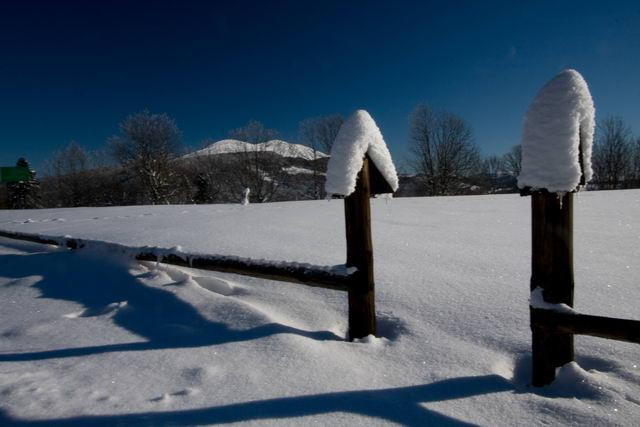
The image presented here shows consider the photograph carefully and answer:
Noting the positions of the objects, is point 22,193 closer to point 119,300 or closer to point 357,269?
point 119,300

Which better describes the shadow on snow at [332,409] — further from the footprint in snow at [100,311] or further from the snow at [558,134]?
the footprint in snow at [100,311]

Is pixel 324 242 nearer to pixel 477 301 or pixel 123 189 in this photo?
pixel 477 301

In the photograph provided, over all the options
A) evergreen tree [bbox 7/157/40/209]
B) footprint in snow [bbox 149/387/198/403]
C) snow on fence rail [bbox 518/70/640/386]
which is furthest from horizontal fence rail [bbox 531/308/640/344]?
evergreen tree [bbox 7/157/40/209]

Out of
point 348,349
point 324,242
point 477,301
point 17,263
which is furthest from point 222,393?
point 17,263

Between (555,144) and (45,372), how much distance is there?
10.5 feet

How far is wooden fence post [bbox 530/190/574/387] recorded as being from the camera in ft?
5.71

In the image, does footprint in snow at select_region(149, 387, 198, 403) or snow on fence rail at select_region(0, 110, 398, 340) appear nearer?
footprint in snow at select_region(149, 387, 198, 403)

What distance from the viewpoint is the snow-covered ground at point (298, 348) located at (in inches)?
65.2

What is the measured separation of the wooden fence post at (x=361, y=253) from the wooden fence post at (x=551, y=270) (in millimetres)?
980

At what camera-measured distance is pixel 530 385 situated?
1861 millimetres

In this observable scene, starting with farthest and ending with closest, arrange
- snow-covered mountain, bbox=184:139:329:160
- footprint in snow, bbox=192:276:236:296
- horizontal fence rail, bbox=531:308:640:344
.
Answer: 1. snow-covered mountain, bbox=184:139:329:160
2. footprint in snow, bbox=192:276:236:296
3. horizontal fence rail, bbox=531:308:640:344

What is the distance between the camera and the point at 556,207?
172cm

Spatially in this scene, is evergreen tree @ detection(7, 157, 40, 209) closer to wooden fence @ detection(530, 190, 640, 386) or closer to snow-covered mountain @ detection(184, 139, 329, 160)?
snow-covered mountain @ detection(184, 139, 329, 160)

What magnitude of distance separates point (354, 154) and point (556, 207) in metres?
1.18
